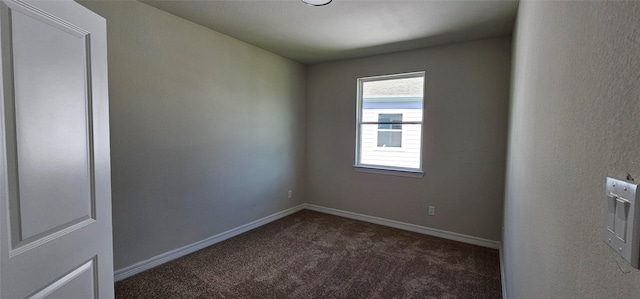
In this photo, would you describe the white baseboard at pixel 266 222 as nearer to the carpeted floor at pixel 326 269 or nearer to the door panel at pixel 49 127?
the carpeted floor at pixel 326 269

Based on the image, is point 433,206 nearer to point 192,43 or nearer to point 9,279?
point 192,43

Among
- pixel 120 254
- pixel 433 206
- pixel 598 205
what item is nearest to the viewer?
pixel 598 205

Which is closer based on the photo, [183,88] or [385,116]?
[183,88]

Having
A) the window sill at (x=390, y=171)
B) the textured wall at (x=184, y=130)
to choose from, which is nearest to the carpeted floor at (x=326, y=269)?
the textured wall at (x=184, y=130)

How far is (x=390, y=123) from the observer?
4094 millimetres

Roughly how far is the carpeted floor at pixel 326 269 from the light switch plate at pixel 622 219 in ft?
7.15

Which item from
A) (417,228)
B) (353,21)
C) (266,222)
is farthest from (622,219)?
(266,222)

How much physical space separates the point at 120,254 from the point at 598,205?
314 centimetres

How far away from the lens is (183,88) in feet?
9.73

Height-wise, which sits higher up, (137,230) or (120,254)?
(137,230)

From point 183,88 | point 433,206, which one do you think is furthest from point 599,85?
point 433,206

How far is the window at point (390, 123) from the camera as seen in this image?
Result: 12.8 feet

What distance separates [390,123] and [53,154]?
364 centimetres

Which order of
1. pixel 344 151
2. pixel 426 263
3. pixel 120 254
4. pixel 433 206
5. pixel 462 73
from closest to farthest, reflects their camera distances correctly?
pixel 120 254 < pixel 426 263 < pixel 462 73 < pixel 433 206 < pixel 344 151
